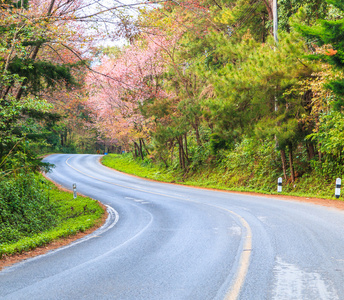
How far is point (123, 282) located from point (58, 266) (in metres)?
1.60

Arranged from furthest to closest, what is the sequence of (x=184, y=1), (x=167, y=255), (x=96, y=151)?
(x=96, y=151) < (x=184, y=1) < (x=167, y=255)

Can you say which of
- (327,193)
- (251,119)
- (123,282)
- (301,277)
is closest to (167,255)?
(123,282)

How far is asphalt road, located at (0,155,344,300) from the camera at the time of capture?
4.28 meters

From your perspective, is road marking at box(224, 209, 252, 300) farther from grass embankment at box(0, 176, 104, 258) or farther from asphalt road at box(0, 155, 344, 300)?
grass embankment at box(0, 176, 104, 258)

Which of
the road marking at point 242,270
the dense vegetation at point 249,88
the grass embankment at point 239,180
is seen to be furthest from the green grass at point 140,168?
the road marking at point 242,270

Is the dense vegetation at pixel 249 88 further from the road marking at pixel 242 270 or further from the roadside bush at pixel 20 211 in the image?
the road marking at pixel 242 270

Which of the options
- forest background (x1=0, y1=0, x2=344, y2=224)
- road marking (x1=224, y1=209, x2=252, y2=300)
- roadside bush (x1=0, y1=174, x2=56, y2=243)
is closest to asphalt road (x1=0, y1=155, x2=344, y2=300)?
road marking (x1=224, y1=209, x2=252, y2=300)

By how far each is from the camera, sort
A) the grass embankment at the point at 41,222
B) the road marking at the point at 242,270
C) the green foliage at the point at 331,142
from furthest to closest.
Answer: the green foliage at the point at 331,142
the grass embankment at the point at 41,222
the road marking at the point at 242,270

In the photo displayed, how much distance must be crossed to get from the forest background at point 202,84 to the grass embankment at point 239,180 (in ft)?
0.25

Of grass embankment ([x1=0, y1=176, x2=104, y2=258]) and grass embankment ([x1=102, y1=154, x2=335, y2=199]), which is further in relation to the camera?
grass embankment ([x1=102, y1=154, x2=335, y2=199])

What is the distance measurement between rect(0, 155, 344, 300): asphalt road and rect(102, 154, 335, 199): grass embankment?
17.2 feet

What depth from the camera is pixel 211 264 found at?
17.9ft

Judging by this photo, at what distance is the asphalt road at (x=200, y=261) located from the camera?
4.28 meters

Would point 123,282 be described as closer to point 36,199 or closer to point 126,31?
point 126,31
